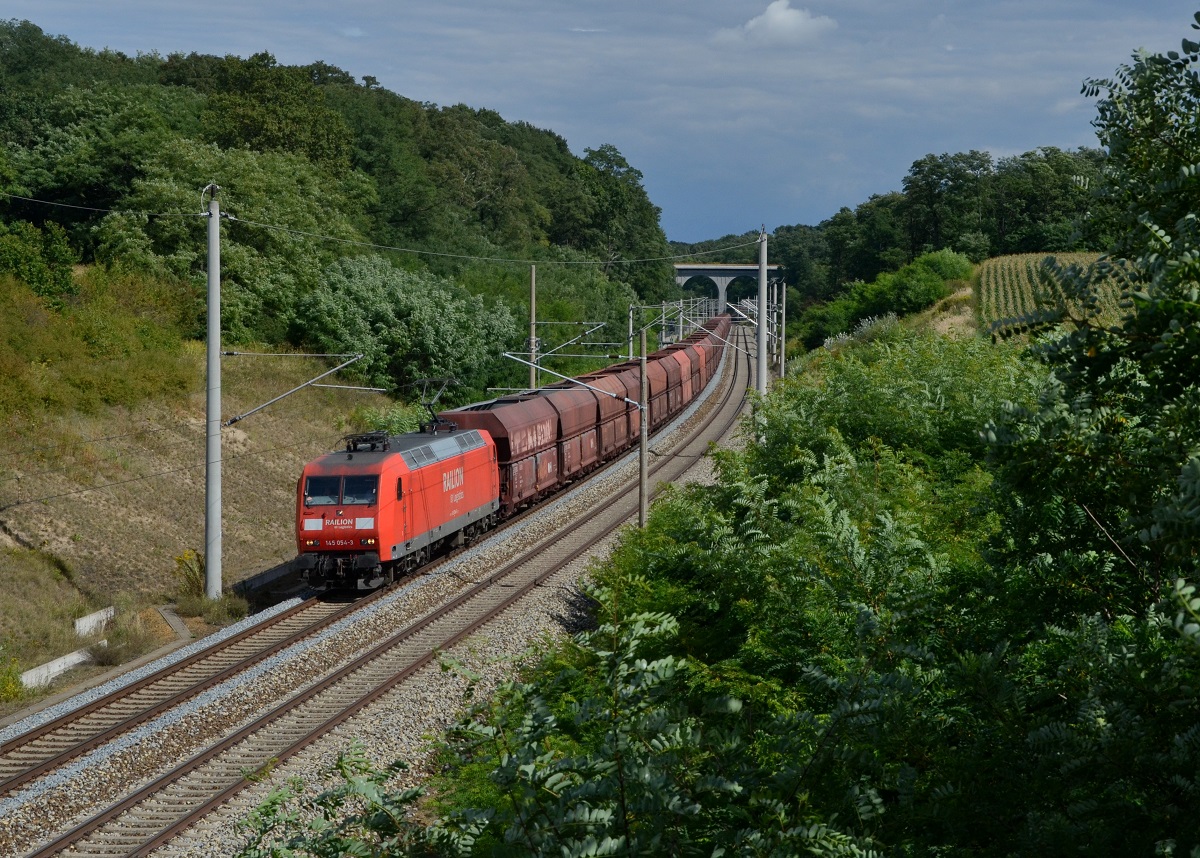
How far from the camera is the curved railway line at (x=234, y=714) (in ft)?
42.2

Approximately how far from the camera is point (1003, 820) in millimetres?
5574

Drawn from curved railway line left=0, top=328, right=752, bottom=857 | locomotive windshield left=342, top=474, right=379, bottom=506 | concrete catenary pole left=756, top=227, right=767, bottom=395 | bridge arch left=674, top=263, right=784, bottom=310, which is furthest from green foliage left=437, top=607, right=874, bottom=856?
bridge arch left=674, top=263, right=784, bottom=310

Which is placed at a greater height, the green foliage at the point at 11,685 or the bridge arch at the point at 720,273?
the bridge arch at the point at 720,273

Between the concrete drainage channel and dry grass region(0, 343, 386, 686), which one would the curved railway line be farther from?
dry grass region(0, 343, 386, 686)

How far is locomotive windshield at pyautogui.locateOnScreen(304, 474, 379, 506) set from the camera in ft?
74.2

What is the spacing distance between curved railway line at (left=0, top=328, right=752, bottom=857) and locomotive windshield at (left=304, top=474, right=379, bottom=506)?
2176 millimetres

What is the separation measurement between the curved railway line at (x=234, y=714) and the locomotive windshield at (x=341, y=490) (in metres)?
2.18

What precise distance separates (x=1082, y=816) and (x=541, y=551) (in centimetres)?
2286

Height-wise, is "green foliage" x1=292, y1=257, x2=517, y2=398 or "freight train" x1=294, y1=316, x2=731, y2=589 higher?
"green foliage" x1=292, y1=257, x2=517, y2=398

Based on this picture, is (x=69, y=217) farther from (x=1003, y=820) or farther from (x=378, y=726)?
(x=1003, y=820)

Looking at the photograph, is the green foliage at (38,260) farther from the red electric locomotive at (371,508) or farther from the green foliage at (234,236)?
the red electric locomotive at (371,508)

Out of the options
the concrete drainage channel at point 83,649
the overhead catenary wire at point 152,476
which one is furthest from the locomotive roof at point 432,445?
the overhead catenary wire at point 152,476

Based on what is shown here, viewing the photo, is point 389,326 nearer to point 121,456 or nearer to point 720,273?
point 121,456

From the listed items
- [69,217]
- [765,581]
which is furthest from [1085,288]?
[69,217]
